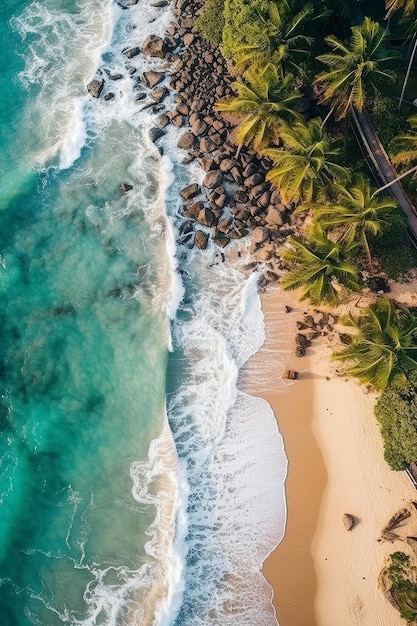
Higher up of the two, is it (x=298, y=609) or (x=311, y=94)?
(x=311, y=94)

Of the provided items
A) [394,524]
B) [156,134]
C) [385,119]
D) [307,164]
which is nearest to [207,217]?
[156,134]

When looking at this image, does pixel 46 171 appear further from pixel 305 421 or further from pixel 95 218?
pixel 305 421

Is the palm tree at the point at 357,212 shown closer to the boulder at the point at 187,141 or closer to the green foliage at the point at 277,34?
the green foliage at the point at 277,34

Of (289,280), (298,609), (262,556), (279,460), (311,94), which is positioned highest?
(311,94)

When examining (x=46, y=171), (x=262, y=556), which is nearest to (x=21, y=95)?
(x=46, y=171)

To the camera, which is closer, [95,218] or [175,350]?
[175,350]

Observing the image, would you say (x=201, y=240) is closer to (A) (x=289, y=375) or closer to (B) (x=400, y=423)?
(A) (x=289, y=375)
